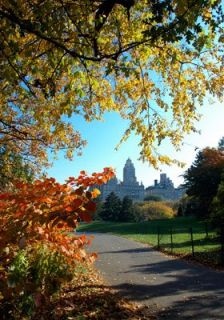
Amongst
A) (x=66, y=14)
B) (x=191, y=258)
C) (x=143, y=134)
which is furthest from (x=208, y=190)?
(x=66, y=14)

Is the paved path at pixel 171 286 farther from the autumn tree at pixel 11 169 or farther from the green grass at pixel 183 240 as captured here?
the autumn tree at pixel 11 169

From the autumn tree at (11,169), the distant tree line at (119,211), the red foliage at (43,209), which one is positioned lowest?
the red foliage at (43,209)

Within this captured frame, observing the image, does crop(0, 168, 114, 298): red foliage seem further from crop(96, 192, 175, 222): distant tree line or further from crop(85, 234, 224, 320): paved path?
crop(96, 192, 175, 222): distant tree line

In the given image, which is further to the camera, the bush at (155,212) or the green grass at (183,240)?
the bush at (155,212)

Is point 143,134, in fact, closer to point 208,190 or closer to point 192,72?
point 192,72

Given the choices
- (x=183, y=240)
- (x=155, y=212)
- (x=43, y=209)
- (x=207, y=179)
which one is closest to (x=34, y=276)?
(x=43, y=209)

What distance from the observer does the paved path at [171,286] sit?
8022 millimetres

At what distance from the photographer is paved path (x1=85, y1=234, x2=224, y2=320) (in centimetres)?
802

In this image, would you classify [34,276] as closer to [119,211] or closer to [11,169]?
[11,169]

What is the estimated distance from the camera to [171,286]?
1077cm

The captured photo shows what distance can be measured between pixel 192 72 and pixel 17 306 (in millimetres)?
7808

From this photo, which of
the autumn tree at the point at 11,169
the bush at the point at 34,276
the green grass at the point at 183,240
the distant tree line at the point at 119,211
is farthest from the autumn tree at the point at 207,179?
the bush at the point at 34,276

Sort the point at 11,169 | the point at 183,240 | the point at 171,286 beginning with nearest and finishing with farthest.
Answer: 1. the point at 171,286
2. the point at 11,169
3. the point at 183,240

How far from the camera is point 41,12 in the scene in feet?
Answer: 19.8
